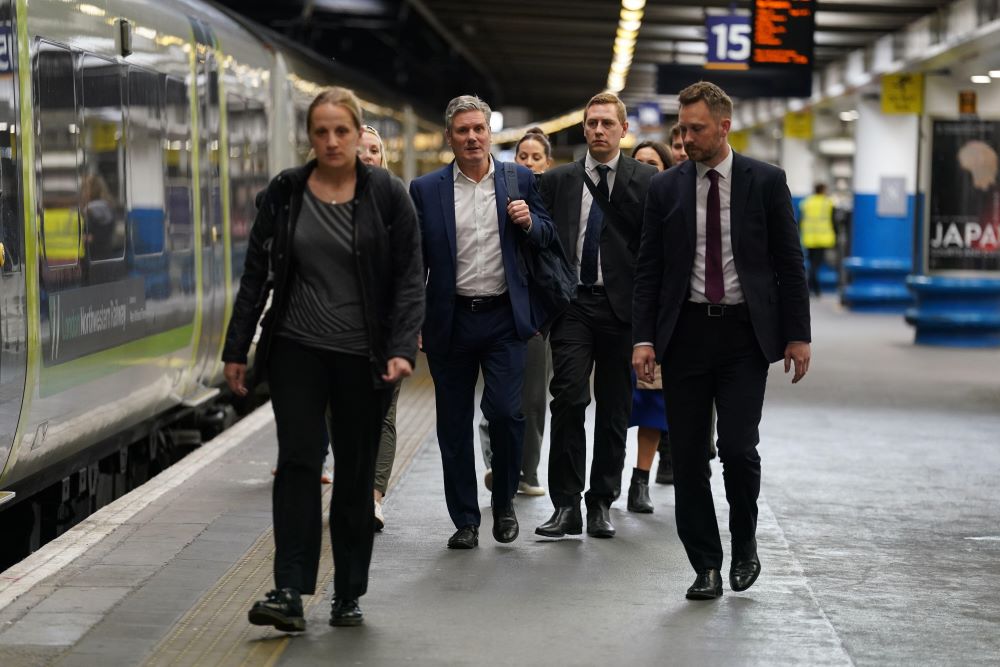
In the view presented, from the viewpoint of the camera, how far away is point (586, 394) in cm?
694

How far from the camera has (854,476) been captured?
8828 mm

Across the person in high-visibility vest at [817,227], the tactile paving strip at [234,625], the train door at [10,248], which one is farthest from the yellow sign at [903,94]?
the train door at [10,248]

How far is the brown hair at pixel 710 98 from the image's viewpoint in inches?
225

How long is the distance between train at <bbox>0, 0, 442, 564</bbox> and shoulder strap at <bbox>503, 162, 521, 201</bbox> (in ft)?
6.21

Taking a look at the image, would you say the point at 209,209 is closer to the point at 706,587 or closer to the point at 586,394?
the point at 586,394

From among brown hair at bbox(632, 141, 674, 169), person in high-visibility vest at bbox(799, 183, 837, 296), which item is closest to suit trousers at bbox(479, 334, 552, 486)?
brown hair at bbox(632, 141, 674, 169)

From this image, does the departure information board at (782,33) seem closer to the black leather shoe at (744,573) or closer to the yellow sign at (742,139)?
the black leather shoe at (744,573)

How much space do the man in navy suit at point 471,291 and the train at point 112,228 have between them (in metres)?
1.58

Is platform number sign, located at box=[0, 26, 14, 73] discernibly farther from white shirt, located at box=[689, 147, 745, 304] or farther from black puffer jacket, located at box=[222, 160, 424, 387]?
white shirt, located at box=[689, 147, 745, 304]

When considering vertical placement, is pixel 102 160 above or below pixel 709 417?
above

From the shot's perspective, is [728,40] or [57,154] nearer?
[57,154]

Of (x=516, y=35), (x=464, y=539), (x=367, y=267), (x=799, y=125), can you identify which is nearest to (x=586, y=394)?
(x=464, y=539)

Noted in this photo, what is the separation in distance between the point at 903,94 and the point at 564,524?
630 inches

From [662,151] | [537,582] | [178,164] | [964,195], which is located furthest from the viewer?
[964,195]
